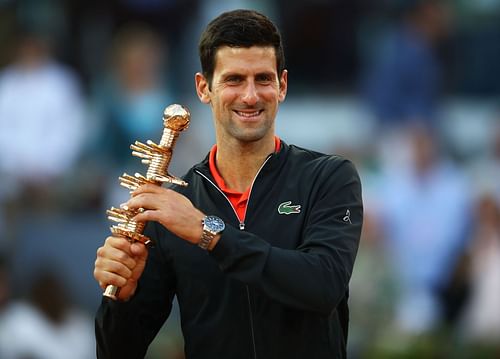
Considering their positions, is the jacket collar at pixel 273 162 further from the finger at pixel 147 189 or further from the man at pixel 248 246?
the finger at pixel 147 189

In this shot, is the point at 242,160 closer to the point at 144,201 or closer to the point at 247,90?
the point at 247,90

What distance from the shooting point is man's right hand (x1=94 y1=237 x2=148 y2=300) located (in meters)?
4.63

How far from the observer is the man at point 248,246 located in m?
4.54

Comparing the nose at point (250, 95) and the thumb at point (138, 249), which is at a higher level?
the nose at point (250, 95)

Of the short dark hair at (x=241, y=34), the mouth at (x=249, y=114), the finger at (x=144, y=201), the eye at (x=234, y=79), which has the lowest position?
the finger at (x=144, y=201)

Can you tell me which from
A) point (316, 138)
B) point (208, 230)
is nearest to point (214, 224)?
point (208, 230)

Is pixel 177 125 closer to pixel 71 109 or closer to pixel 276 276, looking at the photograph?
pixel 276 276

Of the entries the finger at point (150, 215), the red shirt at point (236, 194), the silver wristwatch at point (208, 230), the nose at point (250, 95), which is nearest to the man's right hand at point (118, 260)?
the finger at point (150, 215)

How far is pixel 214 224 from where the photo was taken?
4492mm

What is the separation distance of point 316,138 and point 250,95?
763 cm

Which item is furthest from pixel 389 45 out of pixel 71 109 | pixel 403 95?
pixel 71 109

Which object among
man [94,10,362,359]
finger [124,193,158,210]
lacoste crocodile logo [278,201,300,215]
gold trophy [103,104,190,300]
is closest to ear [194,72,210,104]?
man [94,10,362,359]

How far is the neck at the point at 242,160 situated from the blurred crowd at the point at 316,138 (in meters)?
4.57

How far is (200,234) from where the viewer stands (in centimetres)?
446
